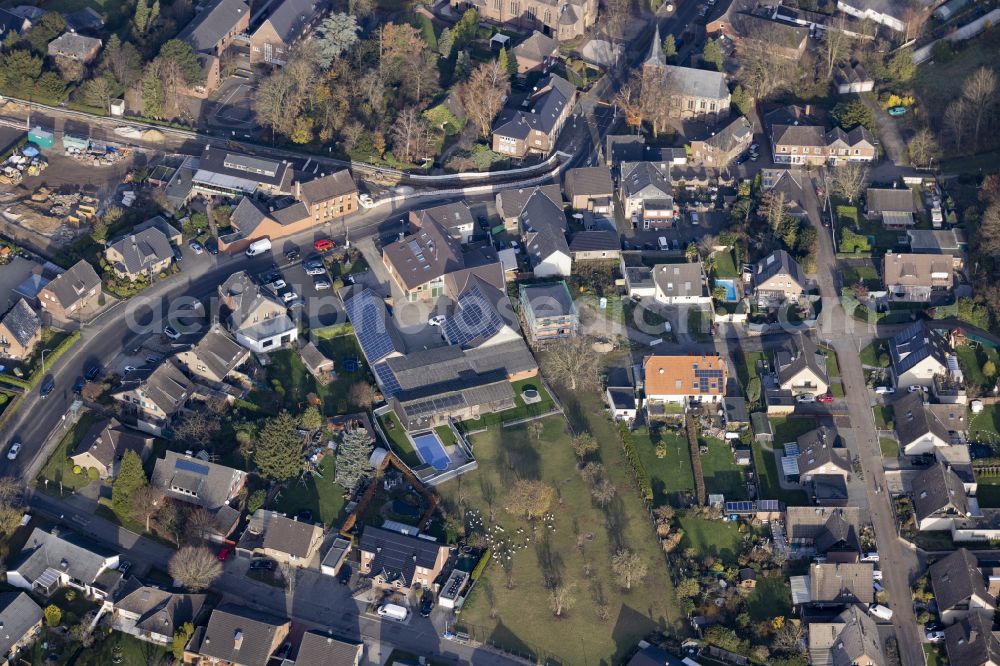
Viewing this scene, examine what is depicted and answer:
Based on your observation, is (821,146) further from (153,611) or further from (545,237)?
(153,611)

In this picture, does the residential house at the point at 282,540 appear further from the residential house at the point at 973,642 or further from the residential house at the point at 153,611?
the residential house at the point at 973,642

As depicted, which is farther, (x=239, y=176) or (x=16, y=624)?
(x=239, y=176)

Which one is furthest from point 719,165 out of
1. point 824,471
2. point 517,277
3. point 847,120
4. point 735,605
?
point 735,605

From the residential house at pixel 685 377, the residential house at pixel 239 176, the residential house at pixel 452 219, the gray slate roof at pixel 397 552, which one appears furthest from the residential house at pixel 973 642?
the residential house at pixel 239 176

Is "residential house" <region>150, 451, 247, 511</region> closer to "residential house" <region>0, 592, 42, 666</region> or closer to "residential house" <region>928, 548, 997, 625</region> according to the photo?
"residential house" <region>0, 592, 42, 666</region>

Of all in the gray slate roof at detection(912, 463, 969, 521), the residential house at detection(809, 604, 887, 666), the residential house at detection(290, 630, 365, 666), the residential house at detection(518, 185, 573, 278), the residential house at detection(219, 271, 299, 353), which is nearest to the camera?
the residential house at detection(290, 630, 365, 666)

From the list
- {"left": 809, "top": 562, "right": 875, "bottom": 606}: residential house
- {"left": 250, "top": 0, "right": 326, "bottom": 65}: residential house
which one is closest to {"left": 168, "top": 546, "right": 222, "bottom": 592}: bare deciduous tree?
{"left": 809, "top": 562, "right": 875, "bottom": 606}: residential house

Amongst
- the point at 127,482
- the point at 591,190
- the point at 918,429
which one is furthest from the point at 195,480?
the point at 918,429
